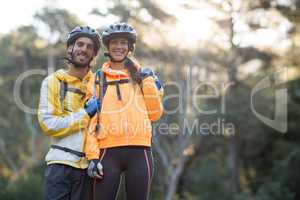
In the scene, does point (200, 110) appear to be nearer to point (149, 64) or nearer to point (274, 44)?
point (149, 64)

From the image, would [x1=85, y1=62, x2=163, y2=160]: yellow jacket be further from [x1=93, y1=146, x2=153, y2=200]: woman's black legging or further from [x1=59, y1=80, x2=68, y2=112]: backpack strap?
[x1=59, y1=80, x2=68, y2=112]: backpack strap

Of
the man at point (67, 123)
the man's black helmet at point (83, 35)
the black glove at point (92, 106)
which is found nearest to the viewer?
the black glove at point (92, 106)

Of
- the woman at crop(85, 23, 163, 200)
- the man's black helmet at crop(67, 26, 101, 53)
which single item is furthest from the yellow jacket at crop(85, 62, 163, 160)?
the man's black helmet at crop(67, 26, 101, 53)

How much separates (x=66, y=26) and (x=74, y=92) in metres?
15.5

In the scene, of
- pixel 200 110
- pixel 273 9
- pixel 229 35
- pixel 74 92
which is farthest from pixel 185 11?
pixel 74 92

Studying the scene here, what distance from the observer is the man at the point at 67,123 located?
3547 mm

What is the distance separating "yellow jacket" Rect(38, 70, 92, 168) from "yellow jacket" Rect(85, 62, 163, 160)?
0.47ft

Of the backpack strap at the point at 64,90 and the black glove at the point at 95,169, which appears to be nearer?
the black glove at the point at 95,169

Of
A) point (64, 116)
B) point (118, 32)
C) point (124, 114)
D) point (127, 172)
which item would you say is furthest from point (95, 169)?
point (118, 32)

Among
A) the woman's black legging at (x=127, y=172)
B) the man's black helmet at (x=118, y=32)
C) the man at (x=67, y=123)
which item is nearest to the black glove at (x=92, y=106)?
the man at (x=67, y=123)

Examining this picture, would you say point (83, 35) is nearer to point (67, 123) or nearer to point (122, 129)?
point (67, 123)

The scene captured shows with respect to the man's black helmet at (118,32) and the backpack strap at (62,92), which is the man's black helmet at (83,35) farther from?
the backpack strap at (62,92)

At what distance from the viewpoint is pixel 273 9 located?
16375 millimetres

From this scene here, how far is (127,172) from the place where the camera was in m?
3.45
